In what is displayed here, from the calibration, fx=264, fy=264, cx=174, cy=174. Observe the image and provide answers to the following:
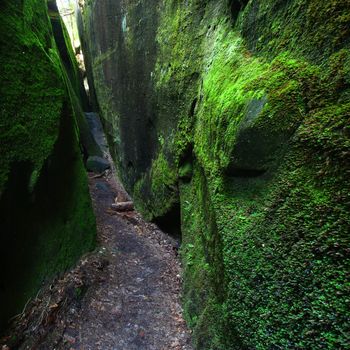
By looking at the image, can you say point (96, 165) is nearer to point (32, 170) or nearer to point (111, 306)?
point (32, 170)

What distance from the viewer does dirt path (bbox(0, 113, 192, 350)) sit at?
13.6 ft

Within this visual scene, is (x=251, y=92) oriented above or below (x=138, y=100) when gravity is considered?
below

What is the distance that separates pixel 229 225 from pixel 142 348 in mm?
2596

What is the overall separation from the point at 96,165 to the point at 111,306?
8322mm

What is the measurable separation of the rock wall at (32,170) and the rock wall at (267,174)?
251 cm

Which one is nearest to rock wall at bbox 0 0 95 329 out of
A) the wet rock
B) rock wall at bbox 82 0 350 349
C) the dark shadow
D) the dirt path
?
the dirt path

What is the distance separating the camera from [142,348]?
4129mm

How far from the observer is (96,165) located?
12328 millimetres

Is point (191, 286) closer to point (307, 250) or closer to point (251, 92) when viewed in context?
point (307, 250)

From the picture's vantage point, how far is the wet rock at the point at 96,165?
12234 millimetres

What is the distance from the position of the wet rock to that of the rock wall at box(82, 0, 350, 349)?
7530mm

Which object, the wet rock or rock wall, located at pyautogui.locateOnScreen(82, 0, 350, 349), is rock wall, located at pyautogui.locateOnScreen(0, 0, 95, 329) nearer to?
rock wall, located at pyautogui.locateOnScreen(82, 0, 350, 349)

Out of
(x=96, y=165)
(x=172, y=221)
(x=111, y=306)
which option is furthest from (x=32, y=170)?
(x=96, y=165)

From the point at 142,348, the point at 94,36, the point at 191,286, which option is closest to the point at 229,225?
the point at 191,286
